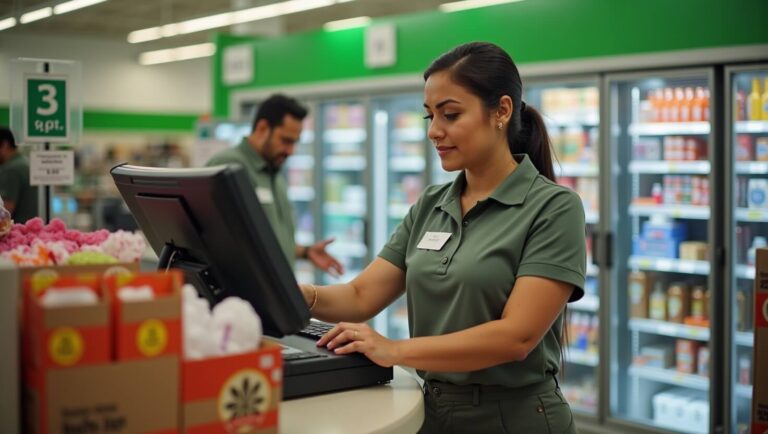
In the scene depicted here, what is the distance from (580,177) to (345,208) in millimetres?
2265

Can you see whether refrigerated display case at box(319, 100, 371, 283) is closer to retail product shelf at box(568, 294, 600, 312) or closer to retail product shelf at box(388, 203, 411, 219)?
retail product shelf at box(388, 203, 411, 219)

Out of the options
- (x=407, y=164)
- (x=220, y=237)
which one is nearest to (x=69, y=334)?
(x=220, y=237)

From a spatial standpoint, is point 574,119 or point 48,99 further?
point 574,119

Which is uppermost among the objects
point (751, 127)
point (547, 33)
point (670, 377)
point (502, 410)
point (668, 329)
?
point (547, 33)

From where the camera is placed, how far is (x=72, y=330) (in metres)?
1.12

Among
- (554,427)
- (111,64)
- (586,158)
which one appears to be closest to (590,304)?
(586,158)

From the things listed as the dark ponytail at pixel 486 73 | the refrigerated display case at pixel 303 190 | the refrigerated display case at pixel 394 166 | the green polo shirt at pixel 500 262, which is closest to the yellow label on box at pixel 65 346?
the green polo shirt at pixel 500 262

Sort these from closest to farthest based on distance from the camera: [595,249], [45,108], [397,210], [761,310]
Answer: [761,310], [45,108], [595,249], [397,210]

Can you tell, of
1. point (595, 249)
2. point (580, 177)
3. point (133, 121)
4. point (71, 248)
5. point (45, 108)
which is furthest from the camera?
point (133, 121)

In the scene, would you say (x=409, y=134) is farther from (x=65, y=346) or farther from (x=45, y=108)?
(x=65, y=346)

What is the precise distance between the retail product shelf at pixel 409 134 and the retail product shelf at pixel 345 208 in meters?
0.72

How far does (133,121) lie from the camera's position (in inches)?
675

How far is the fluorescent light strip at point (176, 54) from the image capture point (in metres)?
15.1

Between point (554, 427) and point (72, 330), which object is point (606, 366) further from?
point (72, 330)
